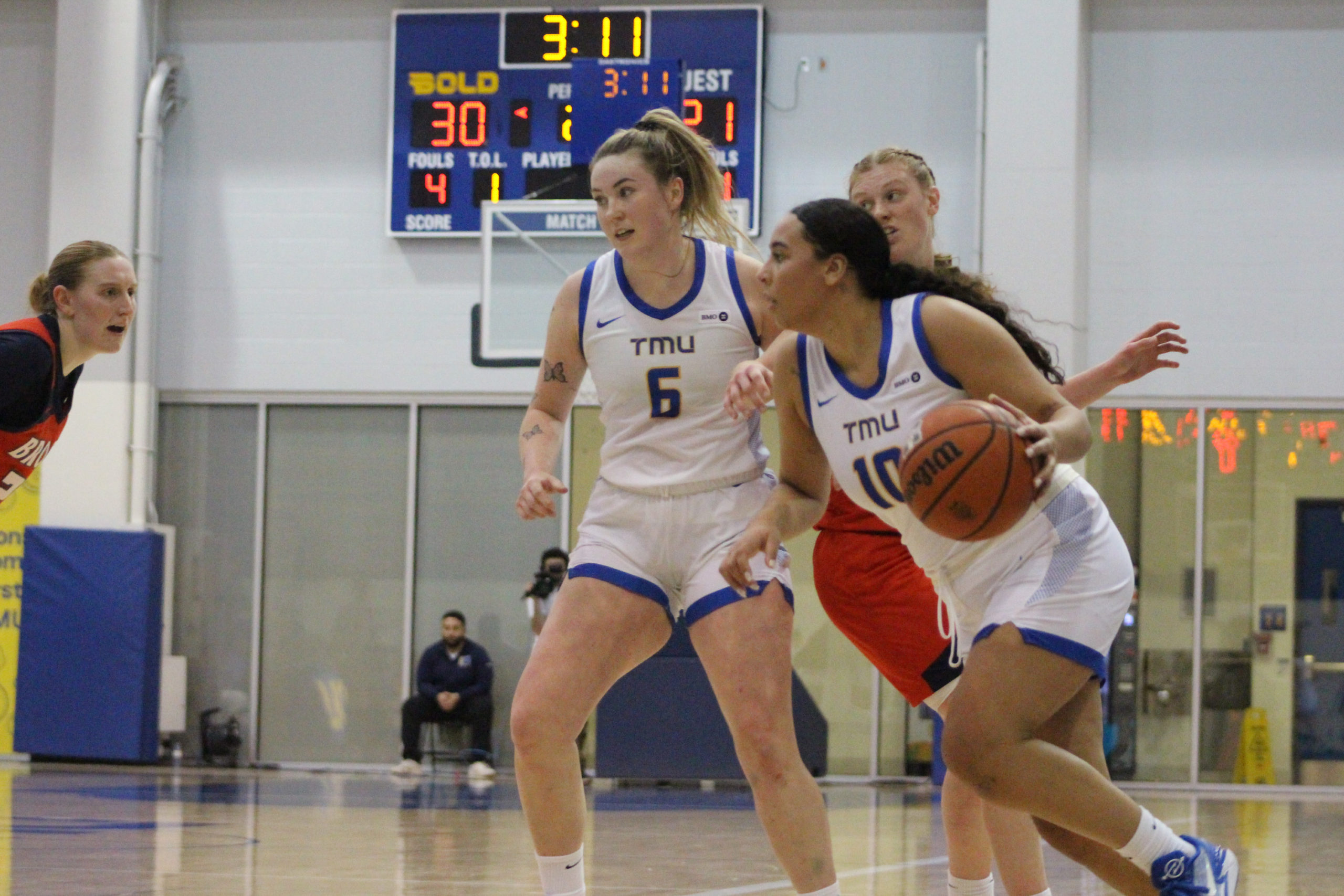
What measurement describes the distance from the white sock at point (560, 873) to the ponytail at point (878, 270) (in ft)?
4.61

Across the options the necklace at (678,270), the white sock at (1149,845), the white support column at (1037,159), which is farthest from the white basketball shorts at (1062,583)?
the white support column at (1037,159)

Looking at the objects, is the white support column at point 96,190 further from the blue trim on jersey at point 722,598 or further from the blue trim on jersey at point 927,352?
the blue trim on jersey at point 927,352

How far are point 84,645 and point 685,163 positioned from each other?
1053cm

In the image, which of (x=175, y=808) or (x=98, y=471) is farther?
(x=98, y=471)

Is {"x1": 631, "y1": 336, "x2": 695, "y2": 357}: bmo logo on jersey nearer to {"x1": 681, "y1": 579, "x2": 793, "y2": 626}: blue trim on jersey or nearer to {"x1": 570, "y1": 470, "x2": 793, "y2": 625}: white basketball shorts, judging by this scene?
{"x1": 570, "y1": 470, "x2": 793, "y2": 625}: white basketball shorts

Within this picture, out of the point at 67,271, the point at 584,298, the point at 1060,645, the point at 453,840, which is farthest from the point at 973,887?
the point at 453,840

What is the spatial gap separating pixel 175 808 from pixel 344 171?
21.2 feet

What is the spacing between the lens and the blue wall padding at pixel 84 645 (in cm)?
1277

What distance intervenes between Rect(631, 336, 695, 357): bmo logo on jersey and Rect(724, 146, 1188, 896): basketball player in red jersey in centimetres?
56

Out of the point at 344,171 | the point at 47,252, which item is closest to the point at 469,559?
the point at 344,171

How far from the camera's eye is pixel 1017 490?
2.93m

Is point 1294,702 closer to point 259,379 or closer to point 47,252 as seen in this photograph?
point 259,379

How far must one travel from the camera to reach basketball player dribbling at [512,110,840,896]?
132 inches

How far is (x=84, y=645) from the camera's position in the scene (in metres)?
12.8
